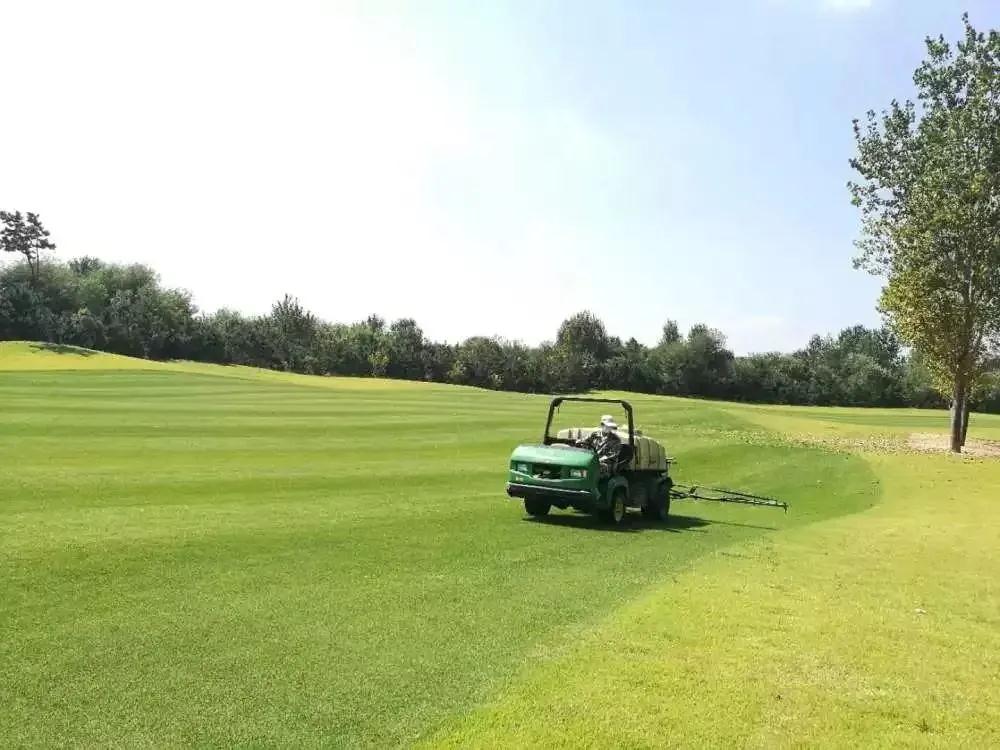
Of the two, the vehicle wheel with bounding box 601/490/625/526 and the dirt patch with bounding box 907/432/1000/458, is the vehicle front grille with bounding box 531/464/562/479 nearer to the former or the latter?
the vehicle wheel with bounding box 601/490/625/526

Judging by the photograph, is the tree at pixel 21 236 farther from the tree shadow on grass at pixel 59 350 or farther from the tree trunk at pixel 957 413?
the tree trunk at pixel 957 413

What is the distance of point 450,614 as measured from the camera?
8.97m

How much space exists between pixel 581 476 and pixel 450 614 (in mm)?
7442

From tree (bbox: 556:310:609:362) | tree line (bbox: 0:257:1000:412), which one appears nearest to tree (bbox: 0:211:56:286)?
tree line (bbox: 0:257:1000:412)

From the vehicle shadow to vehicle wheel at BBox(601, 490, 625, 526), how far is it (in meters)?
0.10

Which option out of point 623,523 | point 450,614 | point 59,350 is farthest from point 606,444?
point 59,350

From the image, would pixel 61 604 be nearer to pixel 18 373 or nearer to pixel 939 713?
pixel 939 713

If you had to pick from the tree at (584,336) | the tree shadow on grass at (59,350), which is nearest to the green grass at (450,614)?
the tree shadow on grass at (59,350)

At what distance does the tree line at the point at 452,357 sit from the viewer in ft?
318

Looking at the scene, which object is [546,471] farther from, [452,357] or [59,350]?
[452,357]

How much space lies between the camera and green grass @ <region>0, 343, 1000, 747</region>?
627 centimetres

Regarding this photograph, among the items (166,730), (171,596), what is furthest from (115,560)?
(166,730)

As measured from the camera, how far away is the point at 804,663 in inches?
306

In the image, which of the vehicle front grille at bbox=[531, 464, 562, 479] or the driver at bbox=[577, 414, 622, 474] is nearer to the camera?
the vehicle front grille at bbox=[531, 464, 562, 479]
